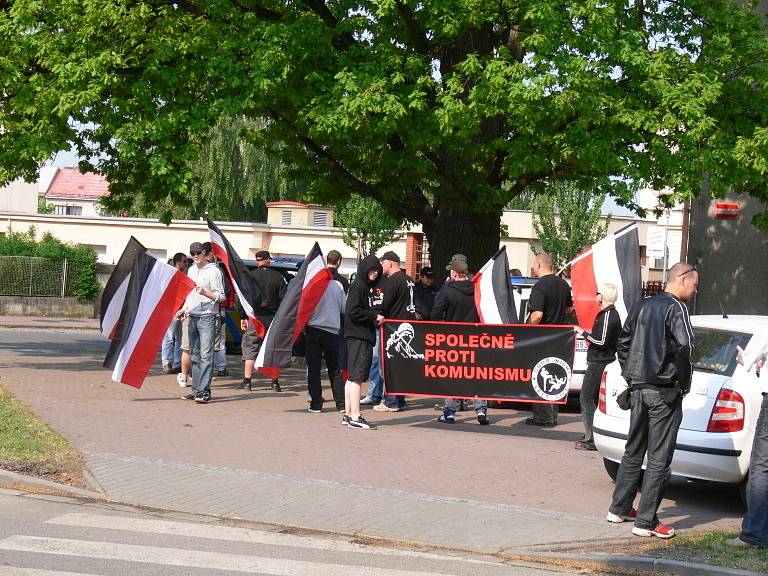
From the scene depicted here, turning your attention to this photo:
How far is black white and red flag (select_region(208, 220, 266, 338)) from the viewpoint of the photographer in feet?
47.4

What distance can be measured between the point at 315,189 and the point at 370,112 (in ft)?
16.7

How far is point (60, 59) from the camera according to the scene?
54.4ft

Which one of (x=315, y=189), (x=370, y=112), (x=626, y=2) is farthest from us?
(x=315, y=189)

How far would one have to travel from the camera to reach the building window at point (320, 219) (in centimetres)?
5353

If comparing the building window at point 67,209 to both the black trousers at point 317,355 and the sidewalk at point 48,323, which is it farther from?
the black trousers at point 317,355

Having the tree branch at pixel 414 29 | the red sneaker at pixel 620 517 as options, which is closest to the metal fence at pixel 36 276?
the tree branch at pixel 414 29

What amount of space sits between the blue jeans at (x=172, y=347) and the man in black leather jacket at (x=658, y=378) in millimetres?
10529

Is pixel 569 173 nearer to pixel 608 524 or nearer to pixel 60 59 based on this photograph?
pixel 60 59

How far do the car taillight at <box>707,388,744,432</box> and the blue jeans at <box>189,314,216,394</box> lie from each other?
695cm

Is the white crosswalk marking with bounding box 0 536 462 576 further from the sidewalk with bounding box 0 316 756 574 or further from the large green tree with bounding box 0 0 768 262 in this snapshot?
the large green tree with bounding box 0 0 768 262

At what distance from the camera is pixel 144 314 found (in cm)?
1427

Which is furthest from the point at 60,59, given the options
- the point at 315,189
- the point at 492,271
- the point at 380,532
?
the point at 380,532

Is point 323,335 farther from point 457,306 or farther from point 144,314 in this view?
point 144,314

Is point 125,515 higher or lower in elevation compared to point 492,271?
lower
